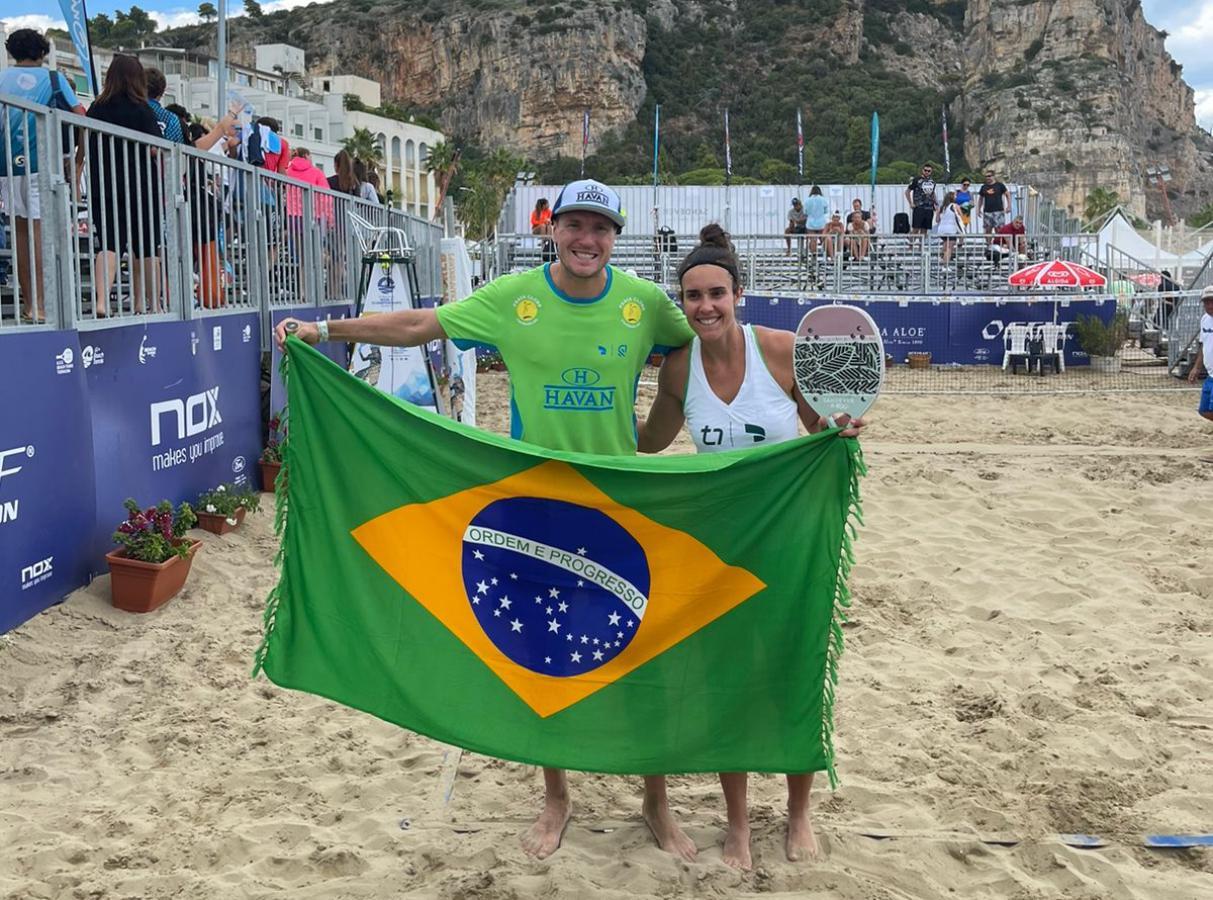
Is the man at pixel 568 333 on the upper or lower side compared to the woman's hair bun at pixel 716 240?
lower

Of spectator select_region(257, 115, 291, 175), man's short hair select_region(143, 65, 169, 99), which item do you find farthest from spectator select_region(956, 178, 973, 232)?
man's short hair select_region(143, 65, 169, 99)

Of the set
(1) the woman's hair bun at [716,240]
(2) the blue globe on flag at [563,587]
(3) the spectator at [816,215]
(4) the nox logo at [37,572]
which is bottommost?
(4) the nox logo at [37,572]

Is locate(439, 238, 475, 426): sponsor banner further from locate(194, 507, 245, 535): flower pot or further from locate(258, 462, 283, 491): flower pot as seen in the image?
locate(194, 507, 245, 535): flower pot

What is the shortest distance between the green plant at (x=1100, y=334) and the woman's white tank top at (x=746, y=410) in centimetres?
1639

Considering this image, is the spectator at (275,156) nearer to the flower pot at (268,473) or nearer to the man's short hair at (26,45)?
the flower pot at (268,473)

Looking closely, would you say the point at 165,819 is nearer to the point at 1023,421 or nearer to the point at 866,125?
the point at 1023,421

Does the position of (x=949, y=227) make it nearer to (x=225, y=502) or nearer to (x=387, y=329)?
(x=225, y=502)

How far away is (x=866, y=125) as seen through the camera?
95312 millimetres

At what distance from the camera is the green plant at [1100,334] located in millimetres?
18141

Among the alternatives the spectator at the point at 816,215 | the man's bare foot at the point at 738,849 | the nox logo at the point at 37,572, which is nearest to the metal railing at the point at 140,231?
the nox logo at the point at 37,572

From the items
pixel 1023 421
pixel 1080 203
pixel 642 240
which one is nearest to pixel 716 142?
pixel 1080 203

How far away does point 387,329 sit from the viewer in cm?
358

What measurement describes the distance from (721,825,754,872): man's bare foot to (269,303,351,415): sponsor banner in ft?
14.6

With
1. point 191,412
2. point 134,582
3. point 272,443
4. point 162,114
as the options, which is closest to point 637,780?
point 134,582
